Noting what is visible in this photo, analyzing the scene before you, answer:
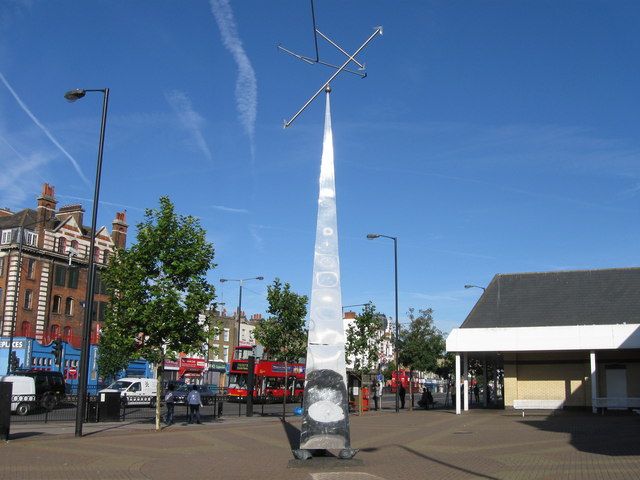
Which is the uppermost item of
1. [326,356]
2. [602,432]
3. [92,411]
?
[326,356]

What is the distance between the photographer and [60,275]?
58.4m

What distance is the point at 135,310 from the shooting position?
23484mm

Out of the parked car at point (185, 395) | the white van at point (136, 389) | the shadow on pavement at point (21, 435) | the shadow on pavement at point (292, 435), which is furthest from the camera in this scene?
the parked car at point (185, 395)

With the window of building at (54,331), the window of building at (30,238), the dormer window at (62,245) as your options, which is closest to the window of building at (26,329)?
the window of building at (54,331)

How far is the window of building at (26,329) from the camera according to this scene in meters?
54.6

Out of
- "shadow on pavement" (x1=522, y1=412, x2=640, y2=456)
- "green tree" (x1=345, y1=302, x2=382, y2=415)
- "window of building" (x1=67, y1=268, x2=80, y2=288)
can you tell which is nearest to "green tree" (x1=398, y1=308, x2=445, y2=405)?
"green tree" (x1=345, y1=302, x2=382, y2=415)

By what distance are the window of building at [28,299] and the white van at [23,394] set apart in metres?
25.0

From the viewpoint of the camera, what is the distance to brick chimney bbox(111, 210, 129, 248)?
66.5 m

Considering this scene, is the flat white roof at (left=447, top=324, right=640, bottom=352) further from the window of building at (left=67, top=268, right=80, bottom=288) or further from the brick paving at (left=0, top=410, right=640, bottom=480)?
the window of building at (left=67, top=268, right=80, bottom=288)

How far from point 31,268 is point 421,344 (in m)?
32.5

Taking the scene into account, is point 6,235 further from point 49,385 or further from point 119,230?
point 49,385

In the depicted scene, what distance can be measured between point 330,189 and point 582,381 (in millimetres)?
26403

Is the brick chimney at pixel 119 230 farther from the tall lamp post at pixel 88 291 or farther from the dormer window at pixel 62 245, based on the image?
the tall lamp post at pixel 88 291

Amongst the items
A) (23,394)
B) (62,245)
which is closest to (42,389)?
(23,394)
